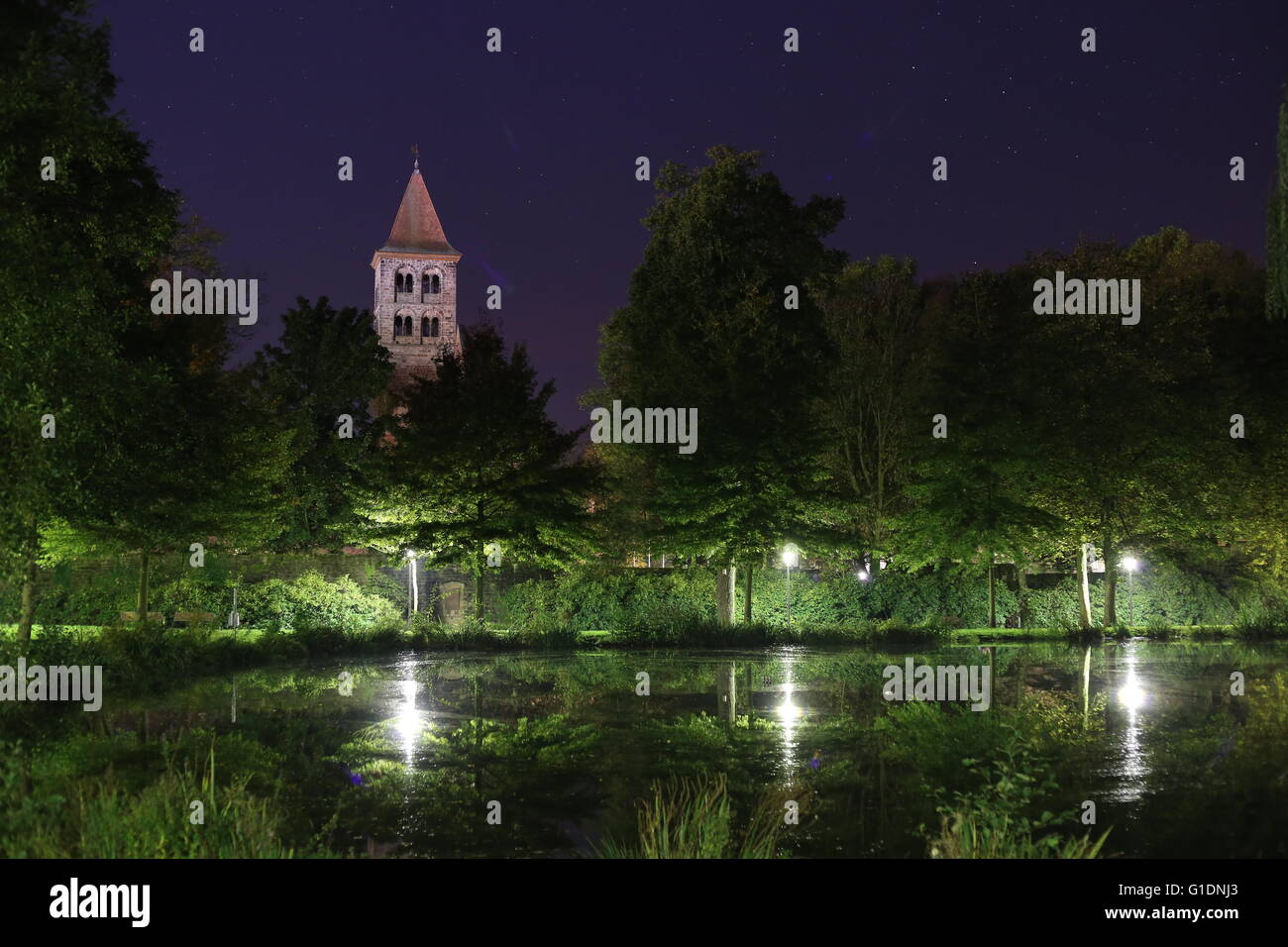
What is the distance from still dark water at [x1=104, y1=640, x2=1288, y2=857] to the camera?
35.5 feet

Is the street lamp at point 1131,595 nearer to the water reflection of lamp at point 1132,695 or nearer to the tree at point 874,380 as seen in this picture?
the tree at point 874,380

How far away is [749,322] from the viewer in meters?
36.8

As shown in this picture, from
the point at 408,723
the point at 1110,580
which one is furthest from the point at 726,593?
the point at 408,723

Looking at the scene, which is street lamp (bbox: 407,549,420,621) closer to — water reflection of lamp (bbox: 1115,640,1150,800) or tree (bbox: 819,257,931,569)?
tree (bbox: 819,257,931,569)

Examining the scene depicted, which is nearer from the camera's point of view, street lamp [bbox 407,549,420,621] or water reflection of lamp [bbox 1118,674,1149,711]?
water reflection of lamp [bbox 1118,674,1149,711]

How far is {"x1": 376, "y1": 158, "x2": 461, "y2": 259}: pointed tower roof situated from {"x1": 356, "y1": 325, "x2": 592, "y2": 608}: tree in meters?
77.2

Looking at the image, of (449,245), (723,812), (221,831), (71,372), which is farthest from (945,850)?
(449,245)

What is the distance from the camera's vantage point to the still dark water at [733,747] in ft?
35.5

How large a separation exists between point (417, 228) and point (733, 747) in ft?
329

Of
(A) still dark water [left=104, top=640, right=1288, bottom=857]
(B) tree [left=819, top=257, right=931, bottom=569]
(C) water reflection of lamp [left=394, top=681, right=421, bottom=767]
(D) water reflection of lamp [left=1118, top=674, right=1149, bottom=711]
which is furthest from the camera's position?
(B) tree [left=819, top=257, right=931, bottom=569]

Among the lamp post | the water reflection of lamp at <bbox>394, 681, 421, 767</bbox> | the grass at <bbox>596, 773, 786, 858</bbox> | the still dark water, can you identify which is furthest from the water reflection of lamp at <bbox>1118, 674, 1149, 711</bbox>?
the water reflection of lamp at <bbox>394, 681, 421, 767</bbox>

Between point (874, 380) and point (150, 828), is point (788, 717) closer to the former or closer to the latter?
point (150, 828)

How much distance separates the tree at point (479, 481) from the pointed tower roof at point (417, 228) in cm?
7720
